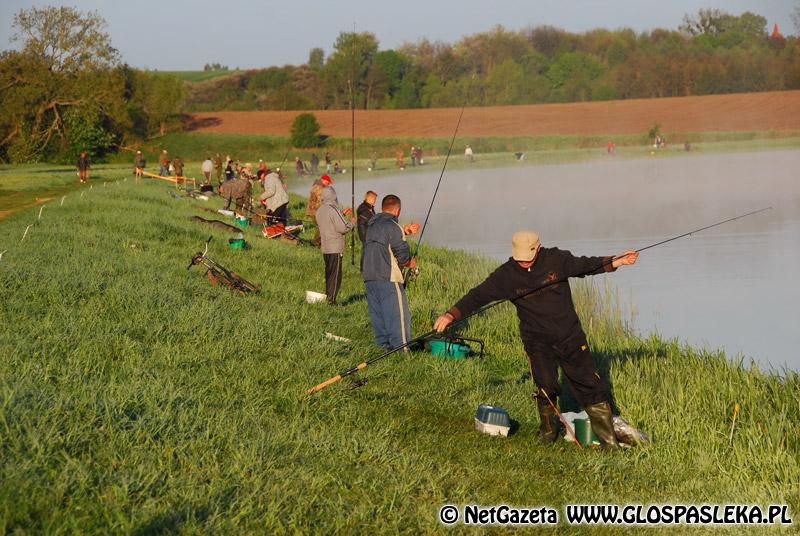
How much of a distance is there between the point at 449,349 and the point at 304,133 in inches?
3065

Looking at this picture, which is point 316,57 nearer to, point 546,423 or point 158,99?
point 158,99

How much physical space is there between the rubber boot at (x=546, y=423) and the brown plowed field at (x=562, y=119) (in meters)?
86.1

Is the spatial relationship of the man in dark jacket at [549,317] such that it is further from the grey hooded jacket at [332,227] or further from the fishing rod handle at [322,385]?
the grey hooded jacket at [332,227]

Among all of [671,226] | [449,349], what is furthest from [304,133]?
[449,349]

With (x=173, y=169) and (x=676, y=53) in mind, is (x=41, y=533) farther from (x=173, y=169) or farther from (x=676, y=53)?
(x=676, y=53)

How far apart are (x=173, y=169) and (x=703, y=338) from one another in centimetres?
4152

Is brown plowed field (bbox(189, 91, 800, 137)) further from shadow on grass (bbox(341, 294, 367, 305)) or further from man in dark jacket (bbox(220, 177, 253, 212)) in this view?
shadow on grass (bbox(341, 294, 367, 305))

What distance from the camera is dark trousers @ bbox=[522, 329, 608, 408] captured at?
27.2 feet

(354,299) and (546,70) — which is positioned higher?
(546,70)

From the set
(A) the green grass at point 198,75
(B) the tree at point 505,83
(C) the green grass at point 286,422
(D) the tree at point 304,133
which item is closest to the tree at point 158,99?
(D) the tree at point 304,133

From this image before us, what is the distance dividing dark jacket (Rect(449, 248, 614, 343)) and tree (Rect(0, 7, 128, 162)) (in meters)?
55.0

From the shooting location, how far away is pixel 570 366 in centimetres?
834

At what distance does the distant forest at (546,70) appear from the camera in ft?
375

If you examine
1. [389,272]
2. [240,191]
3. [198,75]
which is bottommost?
[240,191]
